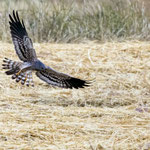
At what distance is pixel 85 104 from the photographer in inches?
174

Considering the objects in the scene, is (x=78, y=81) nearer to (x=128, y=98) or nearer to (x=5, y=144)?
(x=128, y=98)

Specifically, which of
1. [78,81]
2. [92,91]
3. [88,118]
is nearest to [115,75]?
[92,91]

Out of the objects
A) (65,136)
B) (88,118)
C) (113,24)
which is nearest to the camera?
(65,136)

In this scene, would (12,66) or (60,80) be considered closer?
(12,66)

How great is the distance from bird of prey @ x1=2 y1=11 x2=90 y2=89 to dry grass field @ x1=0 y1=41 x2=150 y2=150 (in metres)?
0.24

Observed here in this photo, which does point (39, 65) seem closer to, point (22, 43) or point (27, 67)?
point (27, 67)

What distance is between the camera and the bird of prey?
418 centimetres

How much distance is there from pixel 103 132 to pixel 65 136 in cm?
35

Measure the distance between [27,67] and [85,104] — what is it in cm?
76

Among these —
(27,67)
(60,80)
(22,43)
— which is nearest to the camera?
(27,67)

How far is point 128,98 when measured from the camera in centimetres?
457

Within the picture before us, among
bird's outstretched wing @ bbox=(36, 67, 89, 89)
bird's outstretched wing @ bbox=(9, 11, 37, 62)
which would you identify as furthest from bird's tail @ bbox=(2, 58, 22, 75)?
bird's outstretched wing @ bbox=(36, 67, 89, 89)

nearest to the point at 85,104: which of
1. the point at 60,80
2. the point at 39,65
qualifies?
the point at 60,80

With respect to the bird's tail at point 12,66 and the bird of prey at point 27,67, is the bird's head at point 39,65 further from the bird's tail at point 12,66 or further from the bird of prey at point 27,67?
the bird's tail at point 12,66
